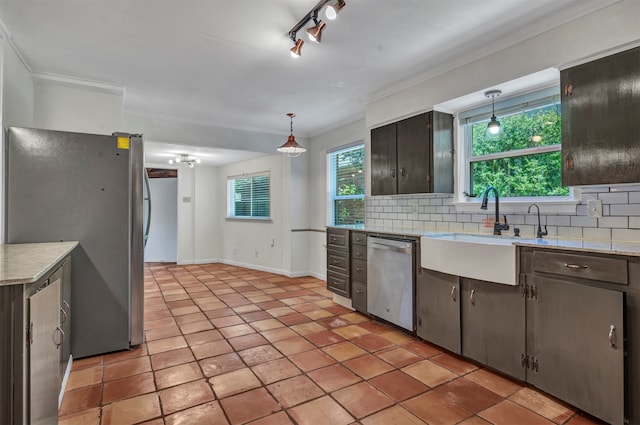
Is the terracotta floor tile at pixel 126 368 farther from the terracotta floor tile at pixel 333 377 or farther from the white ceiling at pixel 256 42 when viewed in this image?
the white ceiling at pixel 256 42

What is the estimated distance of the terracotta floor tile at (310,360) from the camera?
2.53 meters

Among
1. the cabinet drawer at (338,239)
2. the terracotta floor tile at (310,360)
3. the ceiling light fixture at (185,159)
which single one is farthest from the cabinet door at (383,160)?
the ceiling light fixture at (185,159)

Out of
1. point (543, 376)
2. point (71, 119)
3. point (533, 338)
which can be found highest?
point (71, 119)

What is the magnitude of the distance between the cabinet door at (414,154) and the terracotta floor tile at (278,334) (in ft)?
6.11

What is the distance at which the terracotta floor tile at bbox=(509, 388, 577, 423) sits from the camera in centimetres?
191

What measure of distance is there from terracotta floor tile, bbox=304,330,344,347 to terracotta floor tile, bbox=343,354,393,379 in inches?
15.3

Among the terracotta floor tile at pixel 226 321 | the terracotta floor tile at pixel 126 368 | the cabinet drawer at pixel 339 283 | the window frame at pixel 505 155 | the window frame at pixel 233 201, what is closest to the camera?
the terracotta floor tile at pixel 126 368

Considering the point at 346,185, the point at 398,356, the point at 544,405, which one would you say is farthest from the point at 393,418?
the point at 346,185

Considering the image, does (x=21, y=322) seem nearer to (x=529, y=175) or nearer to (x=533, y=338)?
(x=533, y=338)

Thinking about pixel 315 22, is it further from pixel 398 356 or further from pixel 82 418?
pixel 82 418

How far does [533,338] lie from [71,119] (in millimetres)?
4528

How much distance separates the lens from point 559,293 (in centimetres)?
201

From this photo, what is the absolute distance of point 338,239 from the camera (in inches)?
160

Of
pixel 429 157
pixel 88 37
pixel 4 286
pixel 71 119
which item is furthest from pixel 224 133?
pixel 4 286
